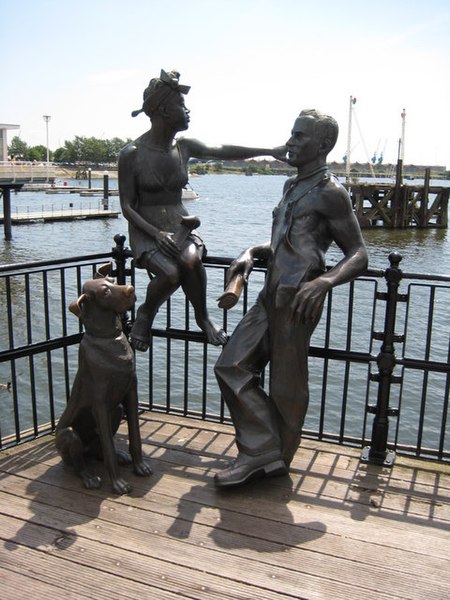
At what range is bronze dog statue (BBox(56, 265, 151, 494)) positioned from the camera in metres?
3.94

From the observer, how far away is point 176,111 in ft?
14.4

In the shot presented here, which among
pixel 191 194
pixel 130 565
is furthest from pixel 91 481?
pixel 191 194

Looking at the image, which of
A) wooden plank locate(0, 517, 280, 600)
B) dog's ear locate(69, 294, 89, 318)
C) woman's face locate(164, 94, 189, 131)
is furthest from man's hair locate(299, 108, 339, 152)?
wooden plank locate(0, 517, 280, 600)

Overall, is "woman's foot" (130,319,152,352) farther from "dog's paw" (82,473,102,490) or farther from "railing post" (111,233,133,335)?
"dog's paw" (82,473,102,490)

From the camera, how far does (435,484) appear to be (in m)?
4.34

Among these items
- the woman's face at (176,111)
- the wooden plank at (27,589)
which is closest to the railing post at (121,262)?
the woman's face at (176,111)

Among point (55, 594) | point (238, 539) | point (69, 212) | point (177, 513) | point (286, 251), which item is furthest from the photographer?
point (69, 212)

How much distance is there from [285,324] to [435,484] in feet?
5.19

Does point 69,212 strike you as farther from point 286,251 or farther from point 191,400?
point 286,251

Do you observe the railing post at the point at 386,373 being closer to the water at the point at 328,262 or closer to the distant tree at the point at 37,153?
the water at the point at 328,262

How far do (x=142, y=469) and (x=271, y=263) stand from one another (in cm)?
172

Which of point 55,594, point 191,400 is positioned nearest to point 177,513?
point 55,594

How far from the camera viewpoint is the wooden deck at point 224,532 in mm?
3229

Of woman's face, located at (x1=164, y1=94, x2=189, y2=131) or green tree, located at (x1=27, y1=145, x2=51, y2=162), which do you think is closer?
woman's face, located at (x1=164, y1=94, x2=189, y2=131)
